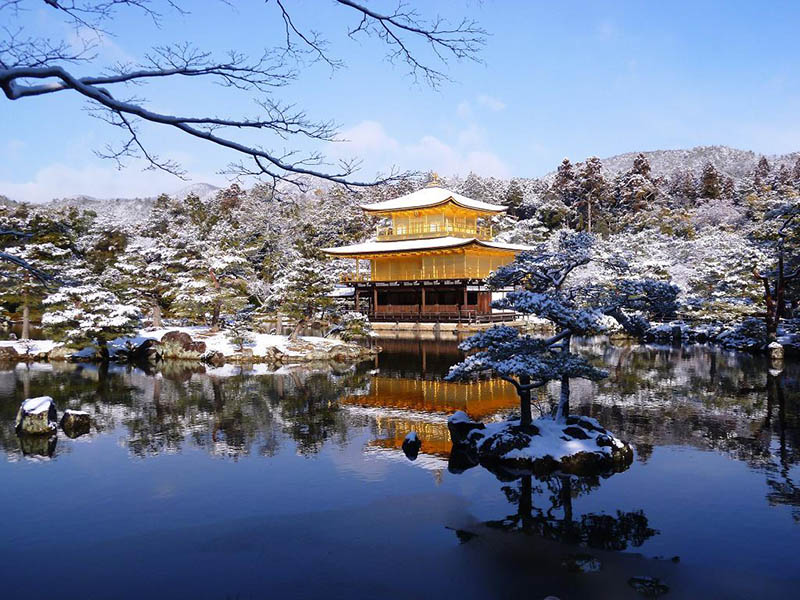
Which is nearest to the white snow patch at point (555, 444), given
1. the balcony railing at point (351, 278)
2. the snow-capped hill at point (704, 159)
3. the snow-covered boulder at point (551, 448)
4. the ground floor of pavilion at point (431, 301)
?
the snow-covered boulder at point (551, 448)

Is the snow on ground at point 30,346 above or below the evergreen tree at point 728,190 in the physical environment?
below

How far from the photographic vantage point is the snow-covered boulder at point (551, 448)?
29.0 feet

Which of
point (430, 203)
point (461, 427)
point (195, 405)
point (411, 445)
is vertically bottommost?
point (411, 445)

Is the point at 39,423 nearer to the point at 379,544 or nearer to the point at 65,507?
the point at 65,507

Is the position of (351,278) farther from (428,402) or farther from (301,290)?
(428,402)

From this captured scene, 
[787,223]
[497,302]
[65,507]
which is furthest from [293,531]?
[787,223]

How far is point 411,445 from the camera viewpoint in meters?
10.1

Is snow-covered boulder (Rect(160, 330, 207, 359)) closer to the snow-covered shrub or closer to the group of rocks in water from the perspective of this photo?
the group of rocks in water

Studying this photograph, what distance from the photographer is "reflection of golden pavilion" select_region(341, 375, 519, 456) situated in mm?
10999

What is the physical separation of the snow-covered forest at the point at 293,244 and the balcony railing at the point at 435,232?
339 cm

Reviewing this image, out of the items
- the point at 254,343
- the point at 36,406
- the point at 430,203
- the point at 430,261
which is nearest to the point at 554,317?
the point at 36,406

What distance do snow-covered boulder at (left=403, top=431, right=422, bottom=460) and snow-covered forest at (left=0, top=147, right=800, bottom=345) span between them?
4308mm

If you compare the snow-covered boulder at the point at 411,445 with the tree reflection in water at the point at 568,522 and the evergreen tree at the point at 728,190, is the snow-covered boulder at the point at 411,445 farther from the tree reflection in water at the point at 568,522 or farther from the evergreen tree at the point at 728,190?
the evergreen tree at the point at 728,190

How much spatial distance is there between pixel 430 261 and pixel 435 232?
2462 millimetres
